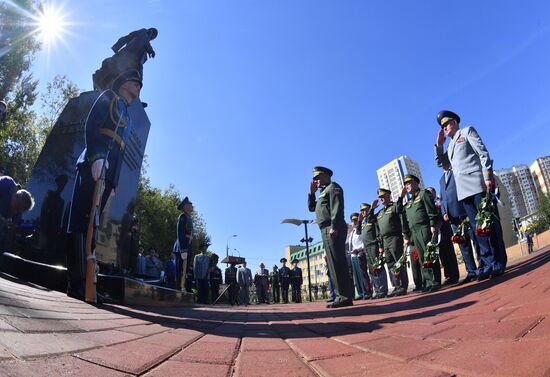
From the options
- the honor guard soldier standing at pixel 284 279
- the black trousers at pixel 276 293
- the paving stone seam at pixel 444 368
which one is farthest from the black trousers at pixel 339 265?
the black trousers at pixel 276 293

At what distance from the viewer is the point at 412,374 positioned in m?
1.04

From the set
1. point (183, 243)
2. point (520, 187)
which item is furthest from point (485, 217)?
point (520, 187)

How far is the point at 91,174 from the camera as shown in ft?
11.7

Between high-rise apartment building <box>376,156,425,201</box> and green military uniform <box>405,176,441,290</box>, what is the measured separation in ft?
142

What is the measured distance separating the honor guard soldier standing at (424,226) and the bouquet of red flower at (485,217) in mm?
1256

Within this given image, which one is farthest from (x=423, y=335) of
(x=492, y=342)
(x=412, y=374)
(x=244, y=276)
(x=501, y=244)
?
(x=244, y=276)

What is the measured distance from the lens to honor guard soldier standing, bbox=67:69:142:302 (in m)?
3.36

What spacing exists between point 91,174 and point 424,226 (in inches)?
187

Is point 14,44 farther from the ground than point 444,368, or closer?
farther from the ground

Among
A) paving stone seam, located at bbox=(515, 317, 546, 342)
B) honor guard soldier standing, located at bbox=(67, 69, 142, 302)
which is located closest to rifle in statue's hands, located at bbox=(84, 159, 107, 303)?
honor guard soldier standing, located at bbox=(67, 69, 142, 302)

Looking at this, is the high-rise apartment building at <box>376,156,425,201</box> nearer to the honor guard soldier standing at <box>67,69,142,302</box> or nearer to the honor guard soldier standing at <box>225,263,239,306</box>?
the honor guard soldier standing at <box>225,263,239,306</box>

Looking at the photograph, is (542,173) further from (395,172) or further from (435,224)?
(435,224)

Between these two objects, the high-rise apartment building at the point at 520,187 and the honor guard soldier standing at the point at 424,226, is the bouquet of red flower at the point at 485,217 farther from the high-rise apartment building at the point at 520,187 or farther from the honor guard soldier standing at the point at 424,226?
the high-rise apartment building at the point at 520,187

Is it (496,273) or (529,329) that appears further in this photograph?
(496,273)
